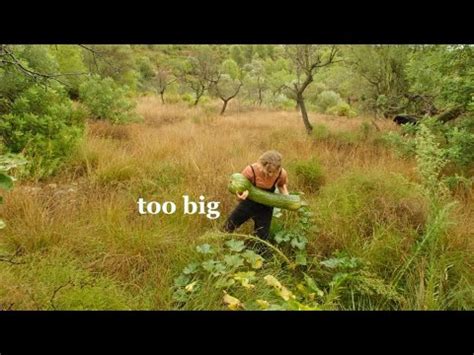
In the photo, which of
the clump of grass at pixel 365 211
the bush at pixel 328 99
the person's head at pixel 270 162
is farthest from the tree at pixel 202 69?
the person's head at pixel 270 162

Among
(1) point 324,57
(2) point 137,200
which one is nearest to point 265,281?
(2) point 137,200

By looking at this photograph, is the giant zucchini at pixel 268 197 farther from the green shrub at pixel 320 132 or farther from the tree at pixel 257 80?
the tree at pixel 257 80

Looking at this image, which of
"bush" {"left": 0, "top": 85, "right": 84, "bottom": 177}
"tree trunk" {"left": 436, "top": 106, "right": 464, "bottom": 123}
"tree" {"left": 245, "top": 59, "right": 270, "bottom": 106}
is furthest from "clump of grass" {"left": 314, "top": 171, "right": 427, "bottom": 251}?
"tree" {"left": 245, "top": 59, "right": 270, "bottom": 106}

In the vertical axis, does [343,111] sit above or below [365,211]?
above

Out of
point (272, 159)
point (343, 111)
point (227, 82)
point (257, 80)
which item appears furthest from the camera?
point (257, 80)

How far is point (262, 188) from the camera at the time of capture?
280 cm

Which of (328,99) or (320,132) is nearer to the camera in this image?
(320,132)

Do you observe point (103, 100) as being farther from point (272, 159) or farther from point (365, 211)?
point (365, 211)

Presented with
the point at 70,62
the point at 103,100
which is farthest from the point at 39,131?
the point at 70,62

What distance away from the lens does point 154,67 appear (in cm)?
1622

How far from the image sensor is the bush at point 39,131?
12.5ft

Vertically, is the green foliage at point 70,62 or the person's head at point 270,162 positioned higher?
the green foliage at point 70,62

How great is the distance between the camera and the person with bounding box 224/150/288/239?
267 cm

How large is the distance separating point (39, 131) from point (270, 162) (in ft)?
9.54
